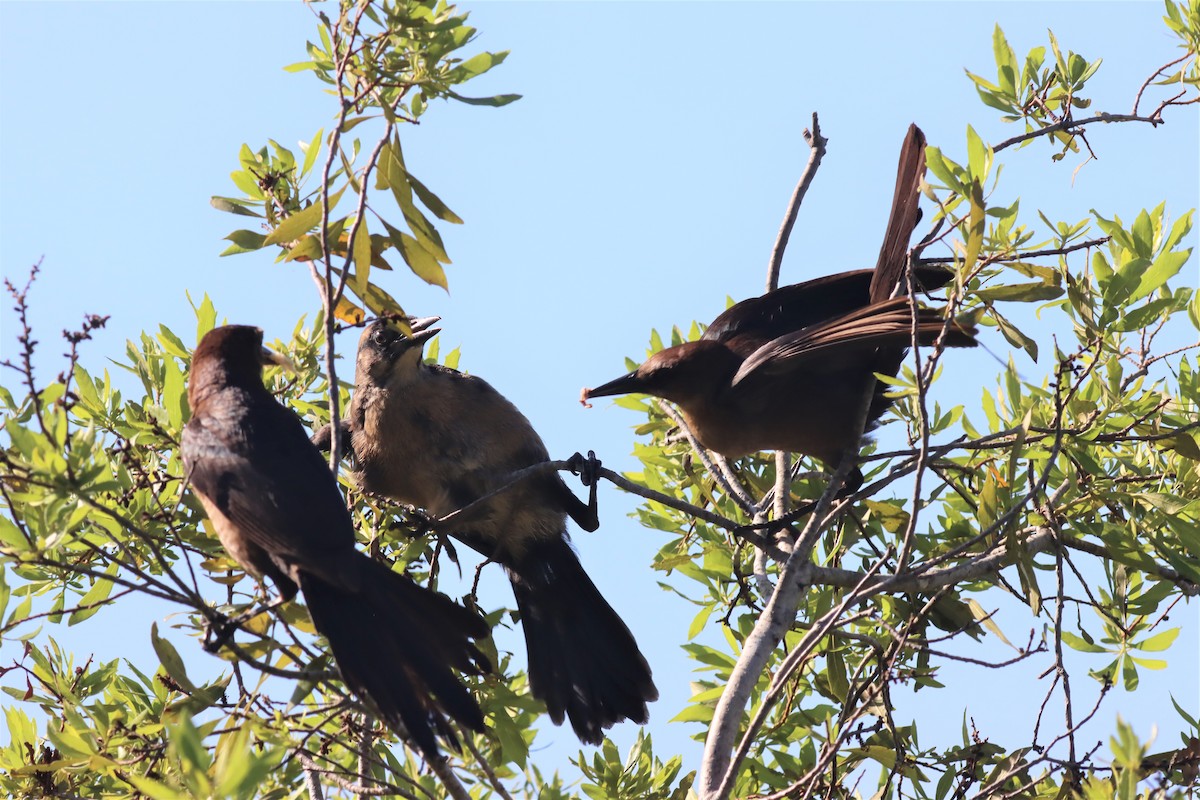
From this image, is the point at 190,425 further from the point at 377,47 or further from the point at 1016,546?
the point at 1016,546

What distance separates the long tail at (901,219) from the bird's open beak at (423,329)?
6.09 feet

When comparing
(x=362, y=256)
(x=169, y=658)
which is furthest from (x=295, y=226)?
(x=169, y=658)

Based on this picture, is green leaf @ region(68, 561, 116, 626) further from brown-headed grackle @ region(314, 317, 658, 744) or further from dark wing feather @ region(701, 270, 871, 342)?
dark wing feather @ region(701, 270, 871, 342)

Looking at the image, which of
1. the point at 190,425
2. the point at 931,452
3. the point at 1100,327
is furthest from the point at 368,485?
the point at 1100,327

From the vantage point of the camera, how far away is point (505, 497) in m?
5.27

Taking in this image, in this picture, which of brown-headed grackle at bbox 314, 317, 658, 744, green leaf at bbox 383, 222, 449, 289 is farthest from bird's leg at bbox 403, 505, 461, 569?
green leaf at bbox 383, 222, 449, 289

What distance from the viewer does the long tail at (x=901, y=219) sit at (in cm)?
421

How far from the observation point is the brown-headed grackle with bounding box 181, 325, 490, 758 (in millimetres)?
A: 3596

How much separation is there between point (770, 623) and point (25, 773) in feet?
7.42

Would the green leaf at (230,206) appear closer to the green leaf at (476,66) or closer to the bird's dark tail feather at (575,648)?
the green leaf at (476,66)

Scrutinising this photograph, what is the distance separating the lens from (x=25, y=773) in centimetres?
389

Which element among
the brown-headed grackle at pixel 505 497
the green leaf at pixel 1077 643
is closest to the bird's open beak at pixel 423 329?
the brown-headed grackle at pixel 505 497

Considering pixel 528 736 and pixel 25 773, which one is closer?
pixel 25 773

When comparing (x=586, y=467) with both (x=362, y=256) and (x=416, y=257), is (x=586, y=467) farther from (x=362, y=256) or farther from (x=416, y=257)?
(x=362, y=256)
